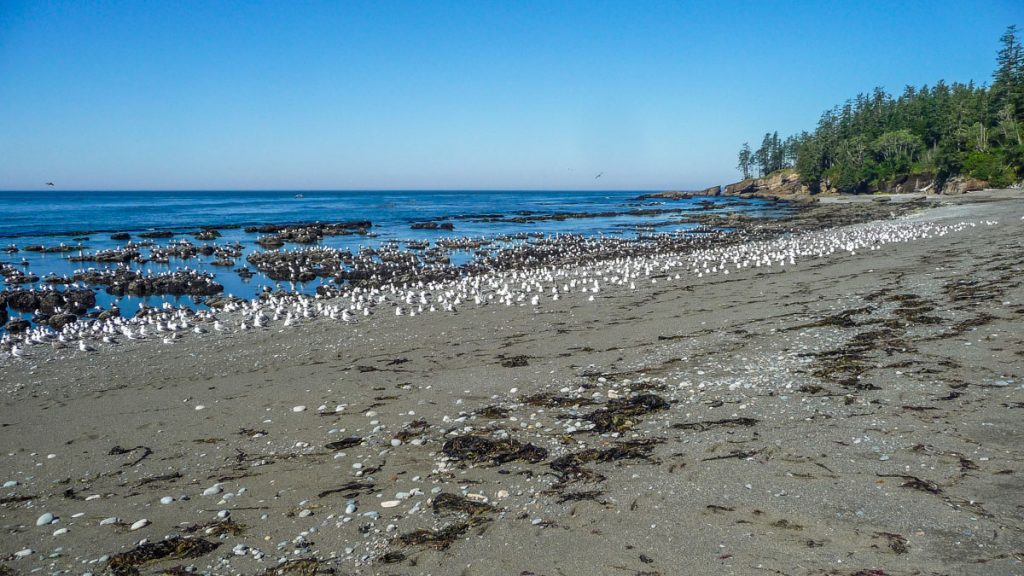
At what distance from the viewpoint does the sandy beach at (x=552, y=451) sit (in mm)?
4168

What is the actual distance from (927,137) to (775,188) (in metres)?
26.6

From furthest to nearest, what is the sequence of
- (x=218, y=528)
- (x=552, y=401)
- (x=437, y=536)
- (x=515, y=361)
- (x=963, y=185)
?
(x=963, y=185) < (x=515, y=361) < (x=552, y=401) < (x=218, y=528) < (x=437, y=536)

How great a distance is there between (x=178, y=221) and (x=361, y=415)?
213ft

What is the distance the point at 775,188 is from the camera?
10438 centimetres

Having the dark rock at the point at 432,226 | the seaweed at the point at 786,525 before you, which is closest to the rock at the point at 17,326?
the seaweed at the point at 786,525

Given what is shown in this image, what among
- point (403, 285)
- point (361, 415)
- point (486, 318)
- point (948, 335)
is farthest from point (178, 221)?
point (948, 335)

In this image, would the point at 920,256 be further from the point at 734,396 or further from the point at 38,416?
the point at 38,416

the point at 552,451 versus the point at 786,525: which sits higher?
the point at 786,525

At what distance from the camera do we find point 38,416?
28.0ft

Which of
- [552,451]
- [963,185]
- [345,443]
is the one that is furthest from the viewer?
[963,185]

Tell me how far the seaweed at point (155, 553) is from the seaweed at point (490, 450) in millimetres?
2378

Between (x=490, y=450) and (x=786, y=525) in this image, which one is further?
(x=490, y=450)

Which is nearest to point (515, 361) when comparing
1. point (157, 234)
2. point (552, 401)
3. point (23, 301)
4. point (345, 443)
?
point (552, 401)

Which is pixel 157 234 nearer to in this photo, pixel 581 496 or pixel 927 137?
pixel 581 496
